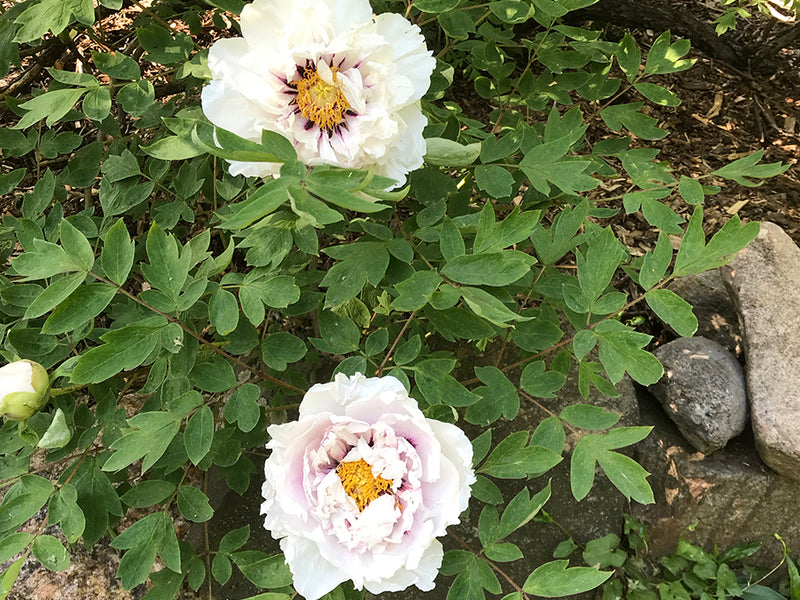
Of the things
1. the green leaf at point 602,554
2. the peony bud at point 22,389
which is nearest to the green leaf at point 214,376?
the peony bud at point 22,389

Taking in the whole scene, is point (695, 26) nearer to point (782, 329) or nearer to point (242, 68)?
point (782, 329)

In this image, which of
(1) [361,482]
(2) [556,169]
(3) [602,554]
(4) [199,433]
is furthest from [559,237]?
(3) [602,554]

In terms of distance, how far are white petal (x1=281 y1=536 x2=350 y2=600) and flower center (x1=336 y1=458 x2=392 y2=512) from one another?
9 cm

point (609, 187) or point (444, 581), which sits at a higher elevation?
point (609, 187)

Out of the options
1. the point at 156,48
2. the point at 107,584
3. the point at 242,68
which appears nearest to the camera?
the point at 242,68

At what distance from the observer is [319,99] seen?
37.7 inches

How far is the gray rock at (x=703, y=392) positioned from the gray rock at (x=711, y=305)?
0.13 m

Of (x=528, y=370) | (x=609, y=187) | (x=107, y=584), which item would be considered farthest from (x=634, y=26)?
(x=107, y=584)

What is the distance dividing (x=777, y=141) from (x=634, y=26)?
816mm

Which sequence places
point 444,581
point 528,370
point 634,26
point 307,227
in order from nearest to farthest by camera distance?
point 307,227
point 528,370
point 444,581
point 634,26

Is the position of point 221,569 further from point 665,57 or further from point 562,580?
point 665,57

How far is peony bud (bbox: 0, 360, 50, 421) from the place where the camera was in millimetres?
1078

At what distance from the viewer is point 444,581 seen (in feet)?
6.56

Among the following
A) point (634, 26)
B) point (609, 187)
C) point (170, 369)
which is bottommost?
point (609, 187)
